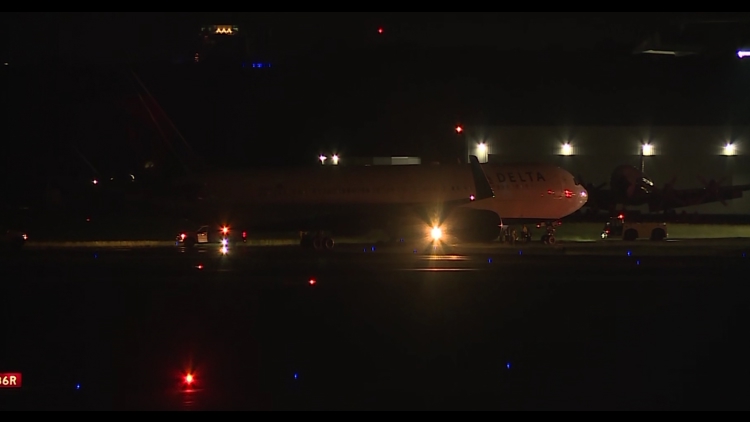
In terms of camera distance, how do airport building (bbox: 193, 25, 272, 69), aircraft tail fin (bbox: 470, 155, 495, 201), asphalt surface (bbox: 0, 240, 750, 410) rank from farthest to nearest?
airport building (bbox: 193, 25, 272, 69) → aircraft tail fin (bbox: 470, 155, 495, 201) → asphalt surface (bbox: 0, 240, 750, 410)

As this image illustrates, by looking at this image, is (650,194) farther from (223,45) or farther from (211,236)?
(223,45)

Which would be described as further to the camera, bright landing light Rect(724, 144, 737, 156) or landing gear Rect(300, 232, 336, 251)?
bright landing light Rect(724, 144, 737, 156)

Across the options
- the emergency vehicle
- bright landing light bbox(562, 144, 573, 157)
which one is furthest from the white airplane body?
bright landing light bbox(562, 144, 573, 157)

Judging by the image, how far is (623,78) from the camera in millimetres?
73125

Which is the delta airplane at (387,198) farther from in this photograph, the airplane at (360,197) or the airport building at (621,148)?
the airport building at (621,148)

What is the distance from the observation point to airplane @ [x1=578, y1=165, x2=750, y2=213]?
163ft

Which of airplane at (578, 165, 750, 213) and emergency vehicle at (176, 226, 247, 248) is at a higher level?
airplane at (578, 165, 750, 213)

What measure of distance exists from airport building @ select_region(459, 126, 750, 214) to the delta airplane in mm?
17747

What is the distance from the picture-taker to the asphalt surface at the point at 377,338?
10621 mm

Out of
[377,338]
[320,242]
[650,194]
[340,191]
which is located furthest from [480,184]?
[377,338]

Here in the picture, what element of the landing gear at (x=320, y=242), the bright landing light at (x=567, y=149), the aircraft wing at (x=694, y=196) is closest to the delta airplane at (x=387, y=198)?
the landing gear at (x=320, y=242)

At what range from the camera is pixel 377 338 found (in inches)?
559

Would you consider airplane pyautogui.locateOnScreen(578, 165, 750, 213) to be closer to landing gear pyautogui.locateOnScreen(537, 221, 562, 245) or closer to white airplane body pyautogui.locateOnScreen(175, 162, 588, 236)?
white airplane body pyautogui.locateOnScreen(175, 162, 588, 236)

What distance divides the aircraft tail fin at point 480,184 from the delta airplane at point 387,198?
5cm
